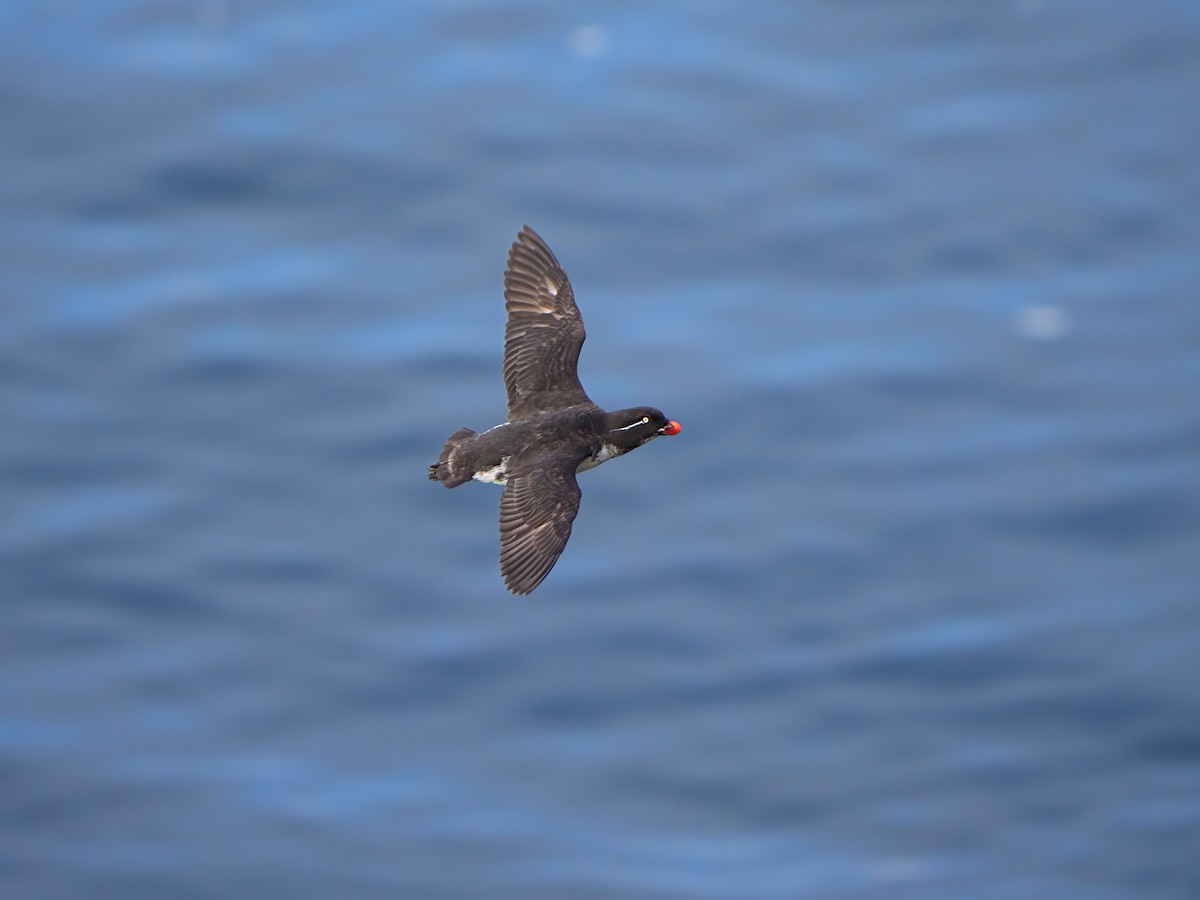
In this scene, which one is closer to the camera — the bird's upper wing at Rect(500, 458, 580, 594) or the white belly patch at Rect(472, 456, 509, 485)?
the bird's upper wing at Rect(500, 458, 580, 594)

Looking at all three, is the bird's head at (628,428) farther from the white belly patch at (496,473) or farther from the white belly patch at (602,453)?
the white belly patch at (496,473)

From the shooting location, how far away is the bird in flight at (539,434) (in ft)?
50.0

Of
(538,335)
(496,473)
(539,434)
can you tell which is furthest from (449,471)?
(538,335)

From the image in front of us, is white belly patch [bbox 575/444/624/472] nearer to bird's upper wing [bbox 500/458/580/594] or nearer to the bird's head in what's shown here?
the bird's head

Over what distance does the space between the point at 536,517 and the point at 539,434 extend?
2.85 ft

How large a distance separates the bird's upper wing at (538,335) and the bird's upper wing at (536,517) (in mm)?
1122

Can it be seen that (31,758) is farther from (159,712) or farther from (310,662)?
(310,662)

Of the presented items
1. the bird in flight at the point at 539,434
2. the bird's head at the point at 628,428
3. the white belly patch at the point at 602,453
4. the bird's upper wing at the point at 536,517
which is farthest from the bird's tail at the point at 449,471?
the bird's head at the point at 628,428

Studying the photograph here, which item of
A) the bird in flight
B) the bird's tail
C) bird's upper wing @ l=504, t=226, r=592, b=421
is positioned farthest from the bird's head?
the bird's tail

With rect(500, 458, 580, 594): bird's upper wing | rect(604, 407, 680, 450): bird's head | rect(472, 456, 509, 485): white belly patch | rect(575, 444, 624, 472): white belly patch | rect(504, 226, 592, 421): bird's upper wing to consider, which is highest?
rect(504, 226, 592, 421): bird's upper wing

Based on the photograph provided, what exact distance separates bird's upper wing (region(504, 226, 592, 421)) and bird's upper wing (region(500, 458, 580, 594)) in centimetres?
112

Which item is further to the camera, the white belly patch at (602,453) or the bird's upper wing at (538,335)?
the bird's upper wing at (538,335)

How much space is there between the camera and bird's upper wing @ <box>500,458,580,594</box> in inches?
590

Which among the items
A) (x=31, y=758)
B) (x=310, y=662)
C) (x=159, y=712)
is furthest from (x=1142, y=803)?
(x=31, y=758)
